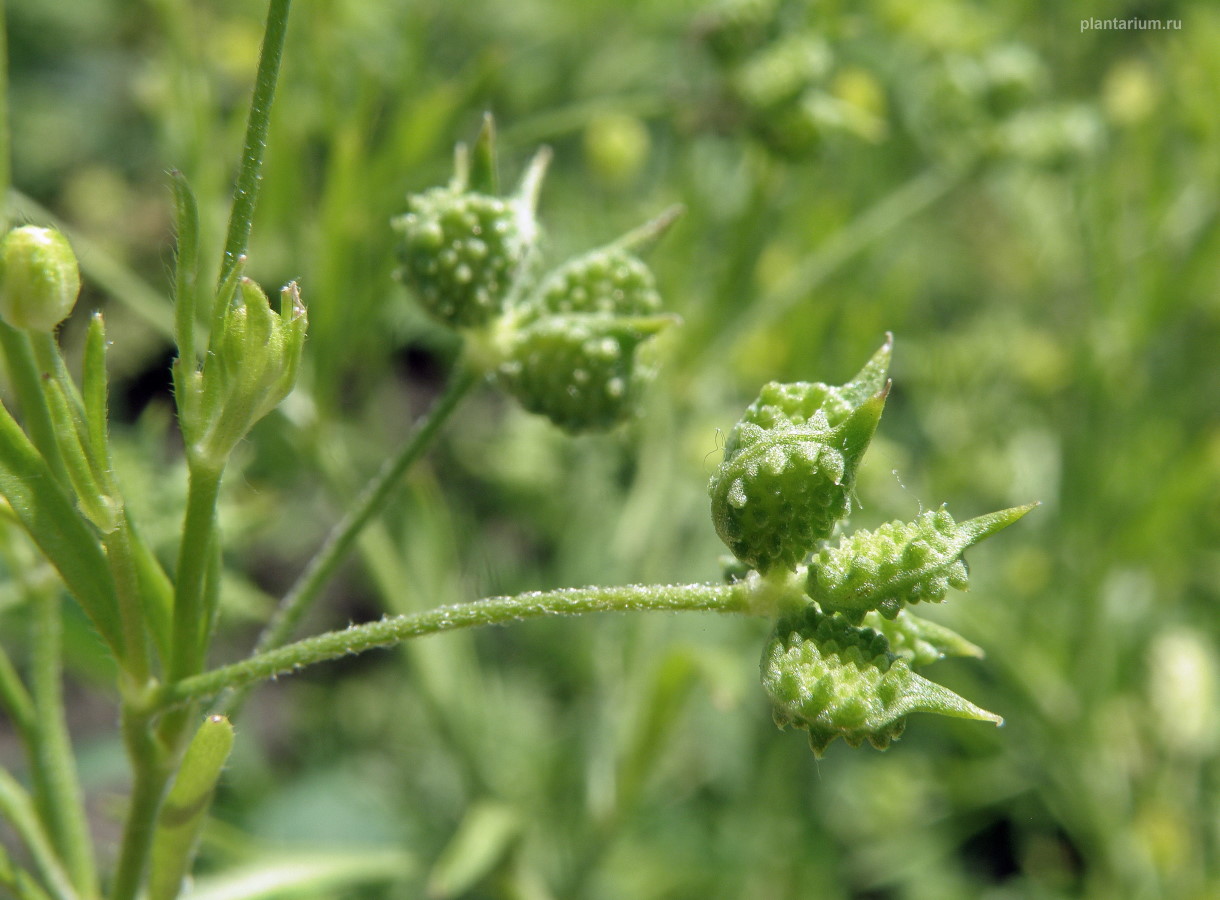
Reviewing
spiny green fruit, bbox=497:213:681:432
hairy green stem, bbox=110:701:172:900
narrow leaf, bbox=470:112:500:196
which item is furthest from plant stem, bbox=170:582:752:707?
narrow leaf, bbox=470:112:500:196

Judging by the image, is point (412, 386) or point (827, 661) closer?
point (827, 661)

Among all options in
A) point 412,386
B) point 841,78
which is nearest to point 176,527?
point 841,78

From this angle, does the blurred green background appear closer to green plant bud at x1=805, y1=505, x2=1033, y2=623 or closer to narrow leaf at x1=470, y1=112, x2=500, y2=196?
narrow leaf at x1=470, y1=112, x2=500, y2=196

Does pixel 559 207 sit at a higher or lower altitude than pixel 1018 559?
higher

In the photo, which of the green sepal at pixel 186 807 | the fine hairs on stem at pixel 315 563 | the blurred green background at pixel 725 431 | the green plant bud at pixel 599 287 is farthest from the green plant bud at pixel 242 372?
the blurred green background at pixel 725 431

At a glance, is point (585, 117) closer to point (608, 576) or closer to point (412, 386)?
point (608, 576)

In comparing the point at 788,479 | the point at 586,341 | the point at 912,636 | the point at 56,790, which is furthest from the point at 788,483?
the point at 56,790

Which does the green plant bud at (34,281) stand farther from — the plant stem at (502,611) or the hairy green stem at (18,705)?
the hairy green stem at (18,705)
